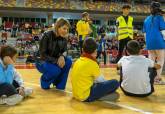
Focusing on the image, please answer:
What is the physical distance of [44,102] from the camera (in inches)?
154

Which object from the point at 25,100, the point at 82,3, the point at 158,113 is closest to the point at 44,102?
the point at 25,100

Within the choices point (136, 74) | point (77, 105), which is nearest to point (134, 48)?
point (136, 74)

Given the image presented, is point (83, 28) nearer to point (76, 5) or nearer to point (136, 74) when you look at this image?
point (136, 74)

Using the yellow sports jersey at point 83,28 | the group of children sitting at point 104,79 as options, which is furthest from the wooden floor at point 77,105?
the yellow sports jersey at point 83,28

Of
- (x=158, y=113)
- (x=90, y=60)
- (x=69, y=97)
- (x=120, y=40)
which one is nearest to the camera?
(x=158, y=113)

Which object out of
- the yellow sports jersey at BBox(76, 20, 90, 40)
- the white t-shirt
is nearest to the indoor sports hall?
the white t-shirt

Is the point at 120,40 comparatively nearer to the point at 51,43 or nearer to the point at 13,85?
the point at 51,43

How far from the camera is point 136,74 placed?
4211 mm

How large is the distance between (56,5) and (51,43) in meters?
18.1

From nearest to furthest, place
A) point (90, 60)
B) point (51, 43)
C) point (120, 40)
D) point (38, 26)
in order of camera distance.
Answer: point (90, 60)
point (51, 43)
point (120, 40)
point (38, 26)

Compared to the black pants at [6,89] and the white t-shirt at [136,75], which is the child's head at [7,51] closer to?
the black pants at [6,89]

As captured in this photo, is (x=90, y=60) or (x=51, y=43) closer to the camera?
(x=90, y=60)

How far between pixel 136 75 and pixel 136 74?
0.04ft

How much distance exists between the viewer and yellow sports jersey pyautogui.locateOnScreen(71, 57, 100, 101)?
3.84m
